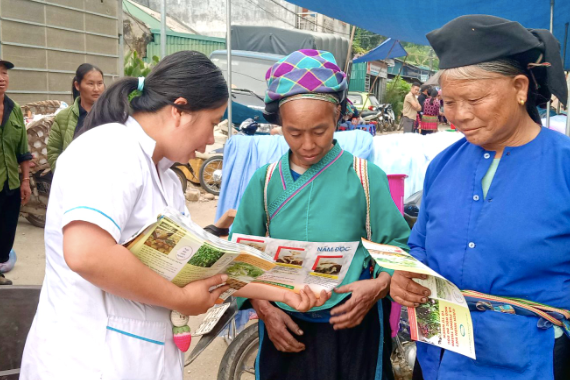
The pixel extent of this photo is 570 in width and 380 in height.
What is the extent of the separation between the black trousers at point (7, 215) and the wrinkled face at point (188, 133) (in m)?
3.49

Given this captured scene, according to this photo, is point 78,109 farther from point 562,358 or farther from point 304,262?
point 562,358

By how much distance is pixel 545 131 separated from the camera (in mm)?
1468

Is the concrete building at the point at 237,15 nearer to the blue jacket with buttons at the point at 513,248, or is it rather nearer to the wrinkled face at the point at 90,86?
the wrinkled face at the point at 90,86

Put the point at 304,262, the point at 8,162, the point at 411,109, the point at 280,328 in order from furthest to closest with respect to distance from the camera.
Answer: the point at 411,109, the point at 8,162, the point at 280,328, the point at 304,262

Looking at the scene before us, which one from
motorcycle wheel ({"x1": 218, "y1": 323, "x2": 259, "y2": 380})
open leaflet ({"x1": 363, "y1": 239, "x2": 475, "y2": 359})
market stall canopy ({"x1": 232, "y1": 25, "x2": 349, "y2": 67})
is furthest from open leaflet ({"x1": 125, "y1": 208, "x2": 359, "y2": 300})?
market stall canopy ({"x1": 232, "y1": 25, "x2": 349, "y2": 67})

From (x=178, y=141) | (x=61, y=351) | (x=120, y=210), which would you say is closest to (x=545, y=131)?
(x=178, y=141)

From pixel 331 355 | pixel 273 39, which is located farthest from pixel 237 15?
pixel 331 355

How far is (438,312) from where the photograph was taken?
1.50m

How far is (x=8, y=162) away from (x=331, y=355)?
11.6 feet

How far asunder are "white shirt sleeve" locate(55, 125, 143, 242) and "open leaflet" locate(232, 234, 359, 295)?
522mm

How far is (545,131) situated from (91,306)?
1319mm

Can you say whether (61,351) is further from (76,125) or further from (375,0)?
(375,0)

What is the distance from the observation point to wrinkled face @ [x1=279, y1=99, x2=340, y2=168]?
1.76 m

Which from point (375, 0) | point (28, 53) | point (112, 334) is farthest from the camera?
point (28, 53)
